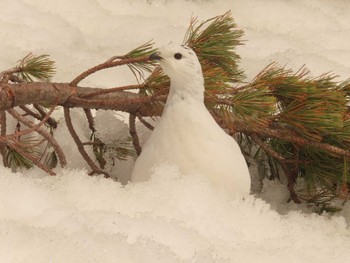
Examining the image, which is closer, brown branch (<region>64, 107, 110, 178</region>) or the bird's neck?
the bird's neck

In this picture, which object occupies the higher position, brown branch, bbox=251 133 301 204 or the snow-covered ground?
brown branch, bbox=251 133 301 204

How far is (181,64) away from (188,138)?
264mm

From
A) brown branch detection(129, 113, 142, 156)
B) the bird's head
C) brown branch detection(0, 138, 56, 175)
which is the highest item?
the bird's head

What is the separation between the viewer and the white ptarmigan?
2.29 metres

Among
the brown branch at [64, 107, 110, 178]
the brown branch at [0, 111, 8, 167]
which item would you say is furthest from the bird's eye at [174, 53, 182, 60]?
the brown branch at [0, 111, 8, 167]

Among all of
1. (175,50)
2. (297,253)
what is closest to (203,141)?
(175,50)

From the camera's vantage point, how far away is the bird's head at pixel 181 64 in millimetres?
2350

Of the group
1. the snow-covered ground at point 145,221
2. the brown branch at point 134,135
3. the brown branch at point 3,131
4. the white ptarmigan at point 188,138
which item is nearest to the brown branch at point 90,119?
the snow-covered ground at point 145,221

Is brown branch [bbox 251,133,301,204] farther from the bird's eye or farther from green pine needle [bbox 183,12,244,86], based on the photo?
the bird's eye

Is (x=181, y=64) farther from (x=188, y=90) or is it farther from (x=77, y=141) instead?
(x=77, y=141)

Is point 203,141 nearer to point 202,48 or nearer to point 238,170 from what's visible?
point 238,170

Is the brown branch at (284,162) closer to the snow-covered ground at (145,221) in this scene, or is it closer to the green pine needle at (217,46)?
the snow-covered ground at (145,221)

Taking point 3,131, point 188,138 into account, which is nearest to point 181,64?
point 188,138

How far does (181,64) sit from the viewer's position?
2350 millimetres
